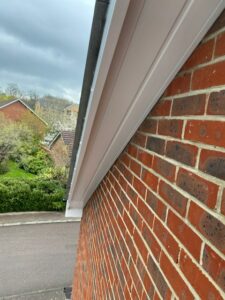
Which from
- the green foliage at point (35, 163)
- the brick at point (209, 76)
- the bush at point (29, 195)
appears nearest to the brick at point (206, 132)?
the brick at point (209, 76)

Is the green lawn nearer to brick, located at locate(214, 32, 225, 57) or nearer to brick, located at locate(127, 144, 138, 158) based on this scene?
brick, located at locate(127, 144, 138, 158)

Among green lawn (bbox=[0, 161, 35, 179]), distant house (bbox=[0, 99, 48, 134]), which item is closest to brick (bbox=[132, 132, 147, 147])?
green lawn (bbox=[0, 161, 35, 179])

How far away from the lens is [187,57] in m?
1.01

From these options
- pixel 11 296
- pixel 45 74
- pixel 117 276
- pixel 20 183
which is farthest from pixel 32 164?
pixel 45 74

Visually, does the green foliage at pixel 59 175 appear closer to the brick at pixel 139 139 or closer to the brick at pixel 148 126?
the brick at pixel 139 139

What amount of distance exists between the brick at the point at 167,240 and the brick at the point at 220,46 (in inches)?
27.9

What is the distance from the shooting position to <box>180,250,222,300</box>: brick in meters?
0.75

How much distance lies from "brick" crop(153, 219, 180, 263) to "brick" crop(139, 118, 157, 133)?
0.48 metres

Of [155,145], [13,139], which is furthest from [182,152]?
[13,139]

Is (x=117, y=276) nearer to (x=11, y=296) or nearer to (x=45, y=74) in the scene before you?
(x=11, y=296)

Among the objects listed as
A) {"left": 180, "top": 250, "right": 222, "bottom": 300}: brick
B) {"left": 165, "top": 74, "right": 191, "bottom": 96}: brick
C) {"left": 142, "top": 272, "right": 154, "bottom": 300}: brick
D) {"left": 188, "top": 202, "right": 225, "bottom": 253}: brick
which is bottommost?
{"left": 142, "top": 272, "right": 154, "bottom": 300}: brick

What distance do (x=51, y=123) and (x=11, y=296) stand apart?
20.1 meters

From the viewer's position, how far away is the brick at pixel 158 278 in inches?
40.8

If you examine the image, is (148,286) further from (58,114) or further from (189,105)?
(58,114)
